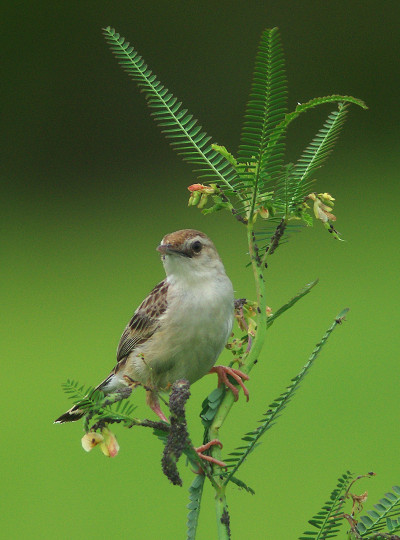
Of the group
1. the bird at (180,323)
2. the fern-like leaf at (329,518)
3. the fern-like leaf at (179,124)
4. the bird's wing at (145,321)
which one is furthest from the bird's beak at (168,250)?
the fern-like leaf at (329,518)

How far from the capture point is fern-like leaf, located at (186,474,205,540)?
1012 mm

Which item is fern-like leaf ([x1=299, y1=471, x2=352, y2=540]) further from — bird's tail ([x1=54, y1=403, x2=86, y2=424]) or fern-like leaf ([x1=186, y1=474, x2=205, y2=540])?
bird's tail ([x1=54, y1=403, x2=86, y2=424])

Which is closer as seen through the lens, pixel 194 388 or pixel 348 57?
pixel 194 388

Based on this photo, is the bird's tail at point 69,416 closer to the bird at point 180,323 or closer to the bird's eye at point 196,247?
the bird at point 180,323

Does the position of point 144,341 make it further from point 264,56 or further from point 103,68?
point 103,68

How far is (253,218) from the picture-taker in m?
1.12

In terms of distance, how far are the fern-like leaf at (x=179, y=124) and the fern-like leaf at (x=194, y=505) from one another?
369 millimetres

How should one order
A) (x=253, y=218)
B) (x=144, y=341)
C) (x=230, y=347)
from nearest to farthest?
(x=253, y=218)
(x=230, y=347)
(x=144, y=341)

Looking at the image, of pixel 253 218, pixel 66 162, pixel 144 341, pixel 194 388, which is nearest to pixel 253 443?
pixel 253 218

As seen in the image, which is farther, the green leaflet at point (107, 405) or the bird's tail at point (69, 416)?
the bird's tail at point (69, 416)

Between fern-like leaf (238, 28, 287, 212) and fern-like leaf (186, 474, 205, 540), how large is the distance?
13.3 inches

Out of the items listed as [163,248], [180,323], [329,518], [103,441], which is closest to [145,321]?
[180,323]

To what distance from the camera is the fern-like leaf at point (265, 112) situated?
1.03m

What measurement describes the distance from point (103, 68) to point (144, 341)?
8901mm
